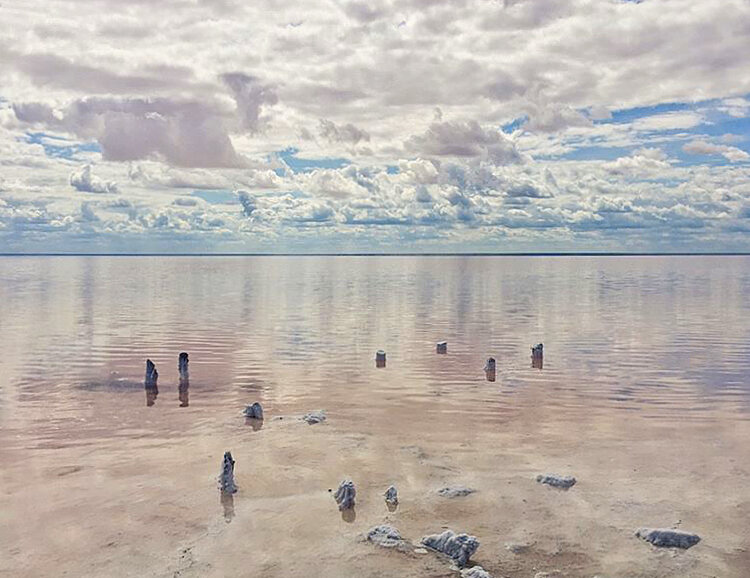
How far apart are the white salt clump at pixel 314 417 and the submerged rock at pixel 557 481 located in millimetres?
12268

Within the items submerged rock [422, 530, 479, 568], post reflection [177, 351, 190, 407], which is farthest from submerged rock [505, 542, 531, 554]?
post reflection [177, 351, 190, 407]

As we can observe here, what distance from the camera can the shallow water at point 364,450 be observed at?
18.5 meters

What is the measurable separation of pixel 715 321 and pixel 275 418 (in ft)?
197

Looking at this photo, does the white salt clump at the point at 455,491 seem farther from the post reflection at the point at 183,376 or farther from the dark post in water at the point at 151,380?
the dark post in water at the point at 151,380

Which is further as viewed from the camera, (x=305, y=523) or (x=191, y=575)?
(x=305, y=523)

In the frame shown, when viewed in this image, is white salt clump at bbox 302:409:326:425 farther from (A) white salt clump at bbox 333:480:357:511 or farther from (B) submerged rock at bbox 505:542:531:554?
(B) submerged rock at bbox 505:542:531:554

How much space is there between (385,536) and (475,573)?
132 inches

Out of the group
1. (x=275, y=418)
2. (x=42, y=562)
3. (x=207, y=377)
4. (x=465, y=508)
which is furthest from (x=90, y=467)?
(x=207, y=377)

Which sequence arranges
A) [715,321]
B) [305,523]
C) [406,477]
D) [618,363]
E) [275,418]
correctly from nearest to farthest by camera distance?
[305,523], [406,477], [275,418], [618,363], [715,321]

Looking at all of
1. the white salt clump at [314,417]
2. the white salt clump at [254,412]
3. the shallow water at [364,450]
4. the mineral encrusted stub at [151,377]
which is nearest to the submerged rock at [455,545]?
the shallow water at [364,450]

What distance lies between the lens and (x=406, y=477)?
2417cm

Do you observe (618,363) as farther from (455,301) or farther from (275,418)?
(455,301)

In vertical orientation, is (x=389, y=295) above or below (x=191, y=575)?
above

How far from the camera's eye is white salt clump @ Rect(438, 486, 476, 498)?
22.2m
